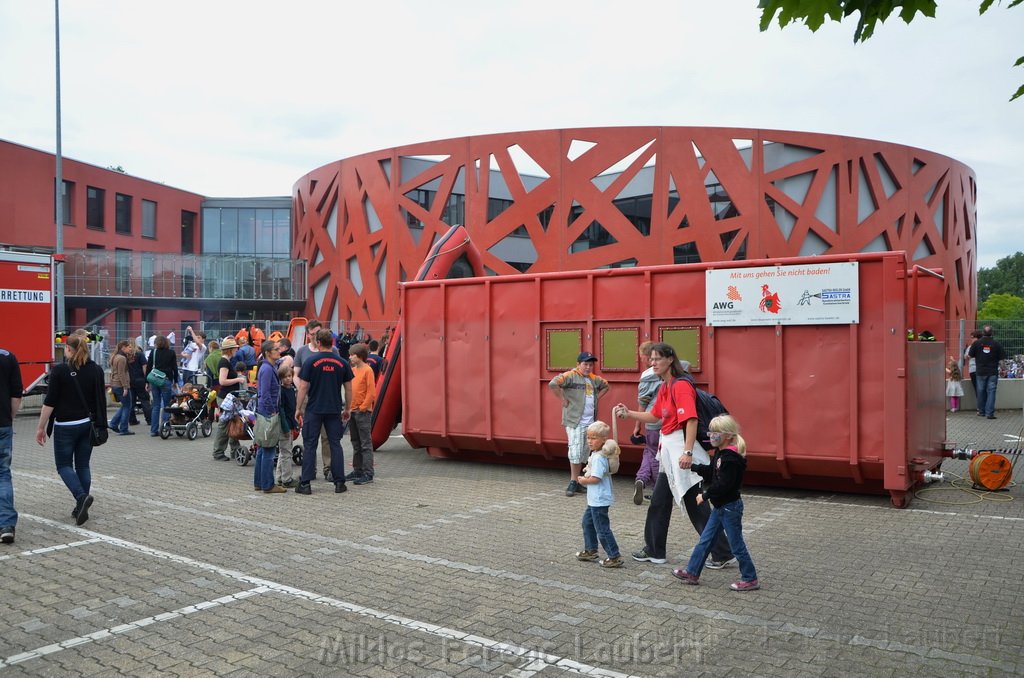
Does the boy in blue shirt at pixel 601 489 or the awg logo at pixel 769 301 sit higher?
the awg logo at pixel 769 301

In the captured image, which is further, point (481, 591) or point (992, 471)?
point (992, 471)

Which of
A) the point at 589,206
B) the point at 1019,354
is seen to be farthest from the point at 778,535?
the point at 589,206

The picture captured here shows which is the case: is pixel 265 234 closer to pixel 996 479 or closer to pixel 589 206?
pixel 589 206

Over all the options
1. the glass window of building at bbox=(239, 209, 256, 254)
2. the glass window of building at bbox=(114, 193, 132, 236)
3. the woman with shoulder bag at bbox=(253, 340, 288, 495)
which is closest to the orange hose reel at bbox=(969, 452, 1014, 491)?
the woman with shoulder bag at bbox=(253, 340, 288, 495)

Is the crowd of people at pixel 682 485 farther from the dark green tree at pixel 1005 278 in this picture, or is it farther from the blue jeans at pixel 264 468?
the dark green tree at pixel 1005 278

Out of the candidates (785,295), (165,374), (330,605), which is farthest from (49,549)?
(165,374)

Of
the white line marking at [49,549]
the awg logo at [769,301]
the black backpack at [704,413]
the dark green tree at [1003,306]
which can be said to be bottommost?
the white line marking at [49,549]

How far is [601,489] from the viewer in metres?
6.25

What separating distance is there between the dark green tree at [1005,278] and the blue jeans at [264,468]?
112873 millimetres

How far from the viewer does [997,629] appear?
4.88 meters

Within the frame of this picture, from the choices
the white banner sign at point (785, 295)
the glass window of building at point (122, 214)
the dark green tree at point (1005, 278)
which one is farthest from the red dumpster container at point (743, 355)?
the dark green tree at point (1005, 278)

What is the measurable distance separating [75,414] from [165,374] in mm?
8006

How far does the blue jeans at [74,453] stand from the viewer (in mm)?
7797

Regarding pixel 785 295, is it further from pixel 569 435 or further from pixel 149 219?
pixel 149 219
